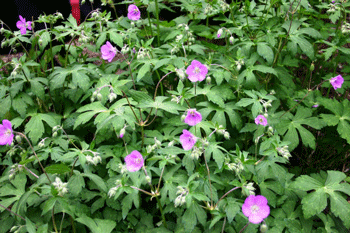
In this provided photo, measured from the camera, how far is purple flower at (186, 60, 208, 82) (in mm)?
2140

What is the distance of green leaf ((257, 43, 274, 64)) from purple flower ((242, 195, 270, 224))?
1261mm

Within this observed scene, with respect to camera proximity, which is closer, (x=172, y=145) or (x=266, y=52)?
(x=172, y=145)

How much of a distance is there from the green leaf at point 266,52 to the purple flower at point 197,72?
2.18ft

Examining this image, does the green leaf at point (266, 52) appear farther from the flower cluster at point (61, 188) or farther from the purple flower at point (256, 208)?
the flower cluster at point (61, 188)

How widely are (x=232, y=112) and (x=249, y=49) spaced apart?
63 centimetres

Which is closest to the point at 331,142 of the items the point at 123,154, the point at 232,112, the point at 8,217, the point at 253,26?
the point at 232,112

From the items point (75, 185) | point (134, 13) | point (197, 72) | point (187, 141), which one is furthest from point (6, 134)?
point (134, 13)

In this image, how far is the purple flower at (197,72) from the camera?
214 centimetres

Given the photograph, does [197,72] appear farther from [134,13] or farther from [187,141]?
[134,13]

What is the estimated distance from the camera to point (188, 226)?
6.31ft

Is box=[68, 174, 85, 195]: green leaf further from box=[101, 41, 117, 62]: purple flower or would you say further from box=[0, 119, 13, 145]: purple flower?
box=[101, 41, 117, 62]: purple flower

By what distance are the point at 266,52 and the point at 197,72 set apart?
760 mm

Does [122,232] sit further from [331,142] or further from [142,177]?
[331,142]

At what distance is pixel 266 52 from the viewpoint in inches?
100
